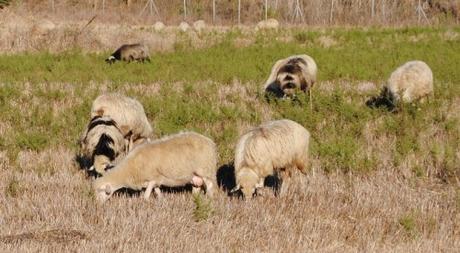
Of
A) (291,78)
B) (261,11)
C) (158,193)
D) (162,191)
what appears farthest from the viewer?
(261,11)

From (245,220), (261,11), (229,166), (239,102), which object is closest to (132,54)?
(239,102)

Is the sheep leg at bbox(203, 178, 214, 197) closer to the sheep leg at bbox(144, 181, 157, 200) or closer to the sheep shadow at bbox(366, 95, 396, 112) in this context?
the sheep leg at bbox(144, 181, 157, 200)

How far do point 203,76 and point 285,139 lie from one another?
371 inches

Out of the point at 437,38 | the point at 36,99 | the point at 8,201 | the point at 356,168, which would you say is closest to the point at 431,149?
the point at 356,168

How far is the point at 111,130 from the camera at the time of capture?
7.75m

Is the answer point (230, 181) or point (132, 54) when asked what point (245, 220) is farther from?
point (132, 54)

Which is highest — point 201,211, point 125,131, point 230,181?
point 125,131

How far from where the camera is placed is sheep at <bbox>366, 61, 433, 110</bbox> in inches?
474

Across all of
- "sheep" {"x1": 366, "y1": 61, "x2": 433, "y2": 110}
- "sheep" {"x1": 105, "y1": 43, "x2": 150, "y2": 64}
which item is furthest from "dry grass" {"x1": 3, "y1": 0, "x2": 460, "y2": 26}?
"sheep" {"x1": 366, "y1": 61, "x2": 433, "y2": 110}

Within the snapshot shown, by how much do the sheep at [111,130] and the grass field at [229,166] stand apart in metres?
0.38

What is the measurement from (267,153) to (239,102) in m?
5.92

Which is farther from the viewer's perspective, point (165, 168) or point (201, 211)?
point (165, 168)

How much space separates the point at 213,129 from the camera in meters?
10.4

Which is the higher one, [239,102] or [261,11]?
[261,11]
